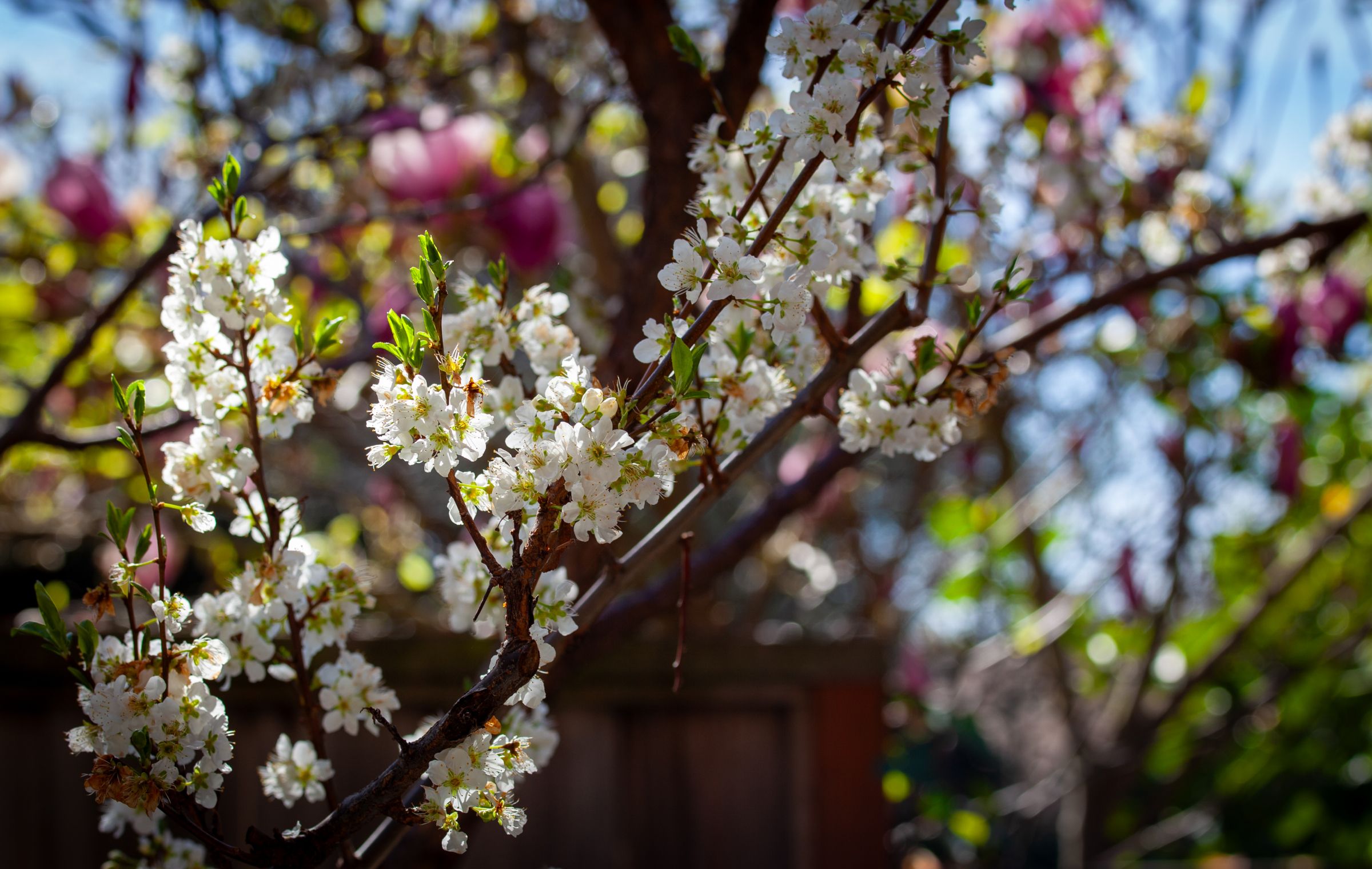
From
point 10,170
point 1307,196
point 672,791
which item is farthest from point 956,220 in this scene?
point 10,170

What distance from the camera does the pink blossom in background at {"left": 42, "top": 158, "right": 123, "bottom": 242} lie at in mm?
1821

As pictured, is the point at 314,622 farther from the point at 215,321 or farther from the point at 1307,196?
the point at 1307,196

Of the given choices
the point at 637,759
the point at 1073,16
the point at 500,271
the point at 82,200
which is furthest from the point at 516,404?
the point at 1073,16

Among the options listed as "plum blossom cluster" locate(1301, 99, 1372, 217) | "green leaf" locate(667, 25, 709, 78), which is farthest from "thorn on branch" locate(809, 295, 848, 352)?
"plum blossom cluster" locate(1301, 99, 1372, 217)

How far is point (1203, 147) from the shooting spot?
69.2 inches

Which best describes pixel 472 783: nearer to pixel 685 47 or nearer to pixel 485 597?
pixel 485 597

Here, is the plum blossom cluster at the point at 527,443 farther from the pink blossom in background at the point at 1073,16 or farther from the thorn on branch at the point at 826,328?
the pink blossom in background at the point at 1073,16

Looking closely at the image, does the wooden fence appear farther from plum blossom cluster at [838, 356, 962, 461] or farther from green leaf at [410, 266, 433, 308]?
green leaf at [410, 266, 433, 308]

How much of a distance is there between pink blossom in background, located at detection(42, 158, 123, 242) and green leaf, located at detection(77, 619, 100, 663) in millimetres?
1526

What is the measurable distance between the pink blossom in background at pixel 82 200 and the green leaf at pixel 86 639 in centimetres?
153

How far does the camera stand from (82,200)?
1824mm

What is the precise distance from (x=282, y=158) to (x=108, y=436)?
40.0 inches

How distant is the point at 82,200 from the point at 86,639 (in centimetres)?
154

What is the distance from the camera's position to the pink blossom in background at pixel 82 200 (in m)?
1.82
